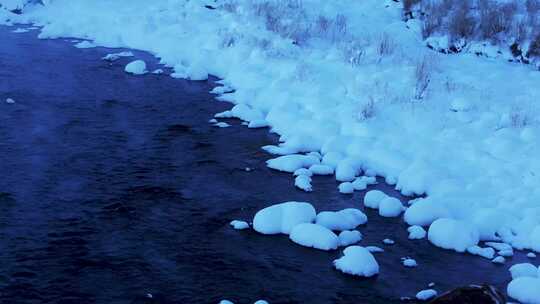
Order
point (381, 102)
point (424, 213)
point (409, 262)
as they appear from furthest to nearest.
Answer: point (381, 102)
point (424, 213)
point (409, 262)

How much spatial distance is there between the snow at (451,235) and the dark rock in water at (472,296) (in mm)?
1368

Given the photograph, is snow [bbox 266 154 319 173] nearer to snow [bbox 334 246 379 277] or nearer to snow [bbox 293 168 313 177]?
snow [bbox 293 168 313 177]

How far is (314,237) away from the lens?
6.40 m

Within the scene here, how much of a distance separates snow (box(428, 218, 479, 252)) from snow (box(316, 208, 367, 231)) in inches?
30.3

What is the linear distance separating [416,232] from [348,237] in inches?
29.6

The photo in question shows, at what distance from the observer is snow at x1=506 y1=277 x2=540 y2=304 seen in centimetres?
561

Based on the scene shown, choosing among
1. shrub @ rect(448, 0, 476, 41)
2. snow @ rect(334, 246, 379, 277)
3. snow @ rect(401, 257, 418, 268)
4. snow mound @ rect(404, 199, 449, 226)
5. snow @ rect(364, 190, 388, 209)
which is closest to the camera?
snow @ rect(334, 246, 379, 277)

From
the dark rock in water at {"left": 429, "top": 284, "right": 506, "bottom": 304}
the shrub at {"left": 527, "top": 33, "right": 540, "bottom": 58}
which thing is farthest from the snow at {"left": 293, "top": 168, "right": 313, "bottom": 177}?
the shrub at {"left": 527, "top": 33, "right": 540, "bottom": 58}

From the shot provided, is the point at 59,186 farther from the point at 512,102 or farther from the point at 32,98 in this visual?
the point at 512,102

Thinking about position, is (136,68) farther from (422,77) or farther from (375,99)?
(422,77)

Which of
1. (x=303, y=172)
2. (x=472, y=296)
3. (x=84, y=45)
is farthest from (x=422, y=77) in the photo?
(x=84, y=45)

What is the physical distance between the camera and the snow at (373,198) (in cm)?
736

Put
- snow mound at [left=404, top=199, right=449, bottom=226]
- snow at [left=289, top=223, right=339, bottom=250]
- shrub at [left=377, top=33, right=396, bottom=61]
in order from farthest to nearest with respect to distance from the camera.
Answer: shrub at [left=377, top=33, right=396, bottom=61]
snow mound at [left=404, top=199, right=449, bottom=226]
snow at [left=289, top=223, right=339, bottom=250]


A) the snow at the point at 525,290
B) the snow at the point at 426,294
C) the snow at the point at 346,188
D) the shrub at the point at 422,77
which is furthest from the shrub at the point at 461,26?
the snow at the point at 426,294
